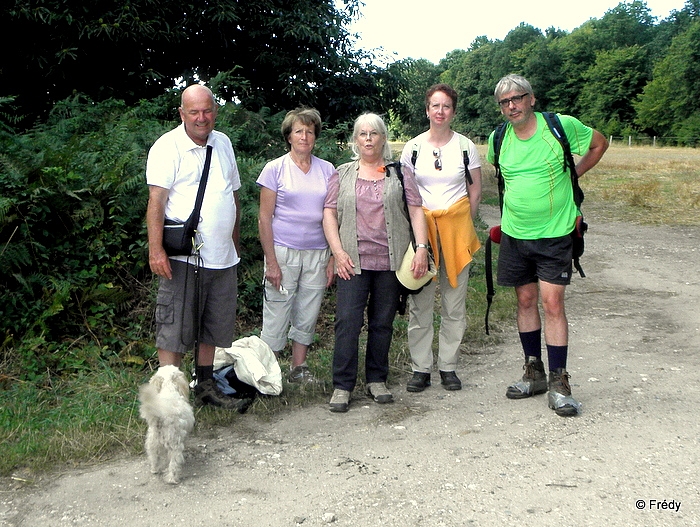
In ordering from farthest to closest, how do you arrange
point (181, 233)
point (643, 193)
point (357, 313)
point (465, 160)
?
point (643, 193) → point (465, 160) → point (357, 313) → point (181, 233)

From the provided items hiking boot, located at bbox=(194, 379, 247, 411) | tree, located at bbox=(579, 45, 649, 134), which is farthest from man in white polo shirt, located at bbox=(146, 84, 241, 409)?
tree, located at bbox=(579, 45, 649, 134)

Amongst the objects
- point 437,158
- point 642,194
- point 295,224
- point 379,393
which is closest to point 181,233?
point 295,224

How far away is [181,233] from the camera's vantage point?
4.89 m

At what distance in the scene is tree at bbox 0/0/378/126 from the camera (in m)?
10.5

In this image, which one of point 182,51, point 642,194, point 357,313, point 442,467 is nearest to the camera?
point 442,467

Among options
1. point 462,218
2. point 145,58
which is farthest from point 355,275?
point 145,58

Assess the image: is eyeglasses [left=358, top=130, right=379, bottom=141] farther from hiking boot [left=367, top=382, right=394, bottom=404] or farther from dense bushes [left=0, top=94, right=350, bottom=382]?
dense bushes [left=0, top=94, right=350, bottom=382]

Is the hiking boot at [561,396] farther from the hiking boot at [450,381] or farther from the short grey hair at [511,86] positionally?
the short grey hair at [511,86]

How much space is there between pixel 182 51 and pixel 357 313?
26.2 feet

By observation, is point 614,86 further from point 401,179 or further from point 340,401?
point 340,401

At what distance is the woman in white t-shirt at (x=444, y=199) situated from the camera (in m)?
5.60

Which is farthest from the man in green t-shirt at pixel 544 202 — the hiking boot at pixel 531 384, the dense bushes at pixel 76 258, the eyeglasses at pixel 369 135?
the dense bushes at pixel 76 258

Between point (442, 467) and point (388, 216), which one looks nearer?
point (442, 467)

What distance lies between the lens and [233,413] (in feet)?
17.0
